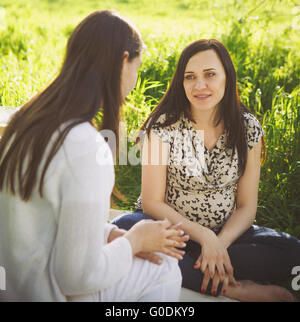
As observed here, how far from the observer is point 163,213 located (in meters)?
2.31

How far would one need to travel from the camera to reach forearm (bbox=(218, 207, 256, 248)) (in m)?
2.29

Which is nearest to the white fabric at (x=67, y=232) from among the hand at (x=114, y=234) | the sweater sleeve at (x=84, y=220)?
the sweater sleeve at (x=84, y=220)

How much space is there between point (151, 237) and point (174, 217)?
76cm

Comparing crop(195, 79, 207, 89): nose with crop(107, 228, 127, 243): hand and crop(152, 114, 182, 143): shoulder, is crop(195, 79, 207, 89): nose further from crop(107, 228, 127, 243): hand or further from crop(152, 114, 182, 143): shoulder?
crop(107, 228, 127, 243): hand

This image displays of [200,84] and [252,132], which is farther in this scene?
[252,132]

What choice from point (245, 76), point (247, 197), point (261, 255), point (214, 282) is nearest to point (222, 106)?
point (247, 197)

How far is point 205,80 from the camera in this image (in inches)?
90.8

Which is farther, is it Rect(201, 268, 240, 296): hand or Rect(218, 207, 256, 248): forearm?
Rect(218, 207, 256, 248): forearm

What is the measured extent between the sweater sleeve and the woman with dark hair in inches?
37.4

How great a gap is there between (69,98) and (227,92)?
49.0 inches

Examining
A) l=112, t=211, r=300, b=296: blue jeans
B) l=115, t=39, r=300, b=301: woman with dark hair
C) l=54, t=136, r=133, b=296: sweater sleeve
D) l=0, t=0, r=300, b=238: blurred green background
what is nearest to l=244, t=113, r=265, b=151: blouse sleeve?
l=115, t=39, r=300, b=301: woman with dark hair

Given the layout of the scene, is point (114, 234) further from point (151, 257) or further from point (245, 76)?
point (245, 76)

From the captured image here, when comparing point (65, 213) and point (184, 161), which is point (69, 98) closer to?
point (65, 213)

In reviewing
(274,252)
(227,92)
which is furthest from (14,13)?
(274,252)
